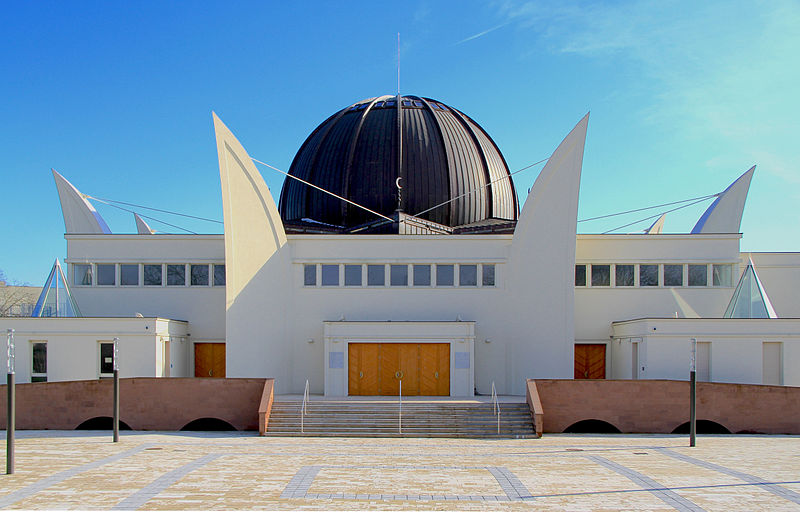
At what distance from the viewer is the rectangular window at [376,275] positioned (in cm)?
2828

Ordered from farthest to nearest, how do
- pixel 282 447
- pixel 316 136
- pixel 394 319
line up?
1. pixel 316 136
2. pixel 394 319
3. pixel 282 447

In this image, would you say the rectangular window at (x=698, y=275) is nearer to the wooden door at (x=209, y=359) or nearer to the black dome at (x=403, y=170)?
the black dome at (x=403, y=170)

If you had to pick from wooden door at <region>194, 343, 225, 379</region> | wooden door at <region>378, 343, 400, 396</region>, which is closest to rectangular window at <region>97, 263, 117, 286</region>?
wooden door at <region>194, 343, 225, 379</region>

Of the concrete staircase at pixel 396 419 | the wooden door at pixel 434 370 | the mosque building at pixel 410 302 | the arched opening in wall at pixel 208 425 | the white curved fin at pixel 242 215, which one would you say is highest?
the white curved fin at pixel 242 215

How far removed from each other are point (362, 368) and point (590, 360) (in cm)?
945

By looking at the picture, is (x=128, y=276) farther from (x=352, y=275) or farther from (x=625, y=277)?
(x=625, y=277)

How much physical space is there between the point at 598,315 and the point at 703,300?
4.17 meters

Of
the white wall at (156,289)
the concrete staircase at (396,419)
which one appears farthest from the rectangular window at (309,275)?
the concrete staircase at (396,419)

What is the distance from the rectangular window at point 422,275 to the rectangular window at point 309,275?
12.8 feet

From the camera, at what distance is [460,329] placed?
26547 mm

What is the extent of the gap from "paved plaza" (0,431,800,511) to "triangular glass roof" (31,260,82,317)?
22.8ft

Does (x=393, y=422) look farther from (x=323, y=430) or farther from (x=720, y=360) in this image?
(x=720, y=360)

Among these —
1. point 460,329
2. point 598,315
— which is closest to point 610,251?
point 598,315

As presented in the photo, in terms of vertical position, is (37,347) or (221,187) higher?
(221,187)
